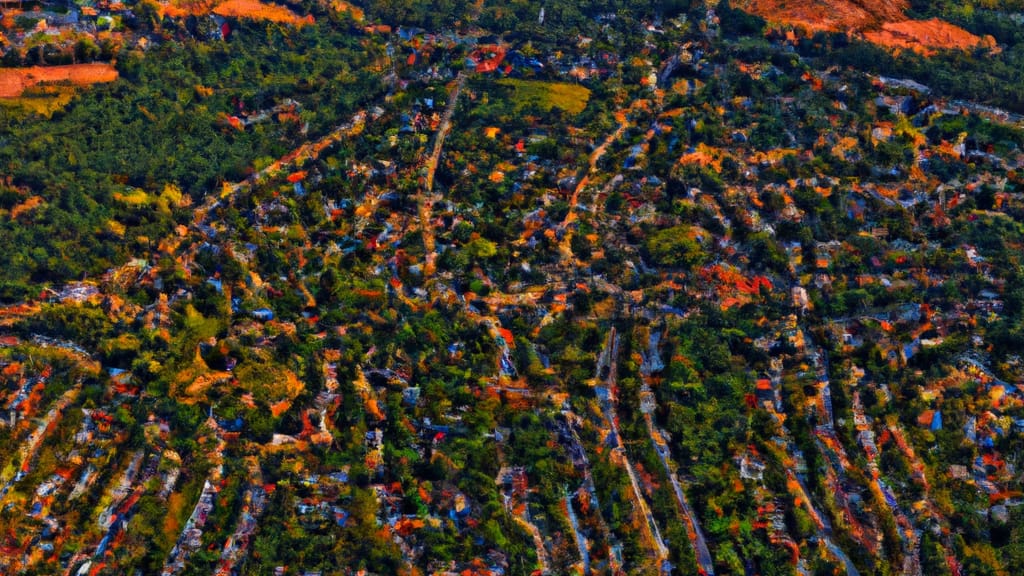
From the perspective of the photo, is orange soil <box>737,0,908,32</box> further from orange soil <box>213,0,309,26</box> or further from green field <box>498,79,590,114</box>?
orange soil <box>213,0,309,26</box>

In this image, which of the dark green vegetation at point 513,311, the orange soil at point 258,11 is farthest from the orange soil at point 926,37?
the orange soil at point 258,11

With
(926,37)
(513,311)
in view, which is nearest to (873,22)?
(926,37)

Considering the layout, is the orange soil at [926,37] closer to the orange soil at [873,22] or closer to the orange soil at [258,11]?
the orange soil at [873,22]

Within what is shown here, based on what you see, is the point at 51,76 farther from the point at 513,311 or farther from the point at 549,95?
the point at 513,311

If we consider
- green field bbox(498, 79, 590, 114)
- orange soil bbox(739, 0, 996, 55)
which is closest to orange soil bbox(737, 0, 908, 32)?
orange soil bbox(739, 0, 996, 55)

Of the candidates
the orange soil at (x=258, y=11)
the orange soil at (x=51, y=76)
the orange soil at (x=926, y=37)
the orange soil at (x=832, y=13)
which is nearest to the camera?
the orange soil at (x=51, y=76)

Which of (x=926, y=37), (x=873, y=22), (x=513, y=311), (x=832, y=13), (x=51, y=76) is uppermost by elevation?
(x=832, y=13)
